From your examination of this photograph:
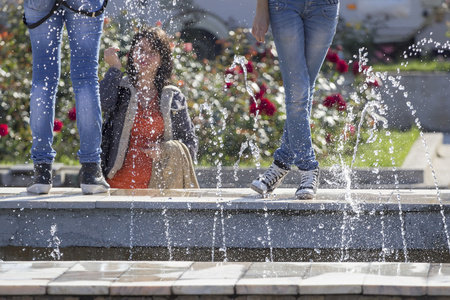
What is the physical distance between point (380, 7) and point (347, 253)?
432 inches

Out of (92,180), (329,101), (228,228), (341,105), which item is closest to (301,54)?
(228,228)

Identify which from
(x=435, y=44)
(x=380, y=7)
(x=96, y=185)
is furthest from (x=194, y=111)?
(x=435, y=44)

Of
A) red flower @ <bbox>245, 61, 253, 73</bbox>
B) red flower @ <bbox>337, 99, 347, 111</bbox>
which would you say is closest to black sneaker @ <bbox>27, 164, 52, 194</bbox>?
red flower @ <bbox>245, 61, 253, 73</bbox>

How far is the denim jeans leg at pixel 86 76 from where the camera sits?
5.00 metres

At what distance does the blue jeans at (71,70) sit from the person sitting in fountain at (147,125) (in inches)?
18.9

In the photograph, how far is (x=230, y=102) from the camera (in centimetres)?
861

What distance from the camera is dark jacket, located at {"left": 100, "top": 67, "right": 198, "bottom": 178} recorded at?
5.60m

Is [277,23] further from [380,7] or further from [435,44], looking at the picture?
[435,44]

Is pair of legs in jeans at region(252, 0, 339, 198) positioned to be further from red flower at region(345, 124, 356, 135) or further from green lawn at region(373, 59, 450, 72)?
green lawn at region(373, 59, 450, 72)

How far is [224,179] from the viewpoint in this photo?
7129 millimetres

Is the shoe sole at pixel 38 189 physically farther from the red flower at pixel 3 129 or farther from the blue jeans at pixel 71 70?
the red flower at pixel 3 129

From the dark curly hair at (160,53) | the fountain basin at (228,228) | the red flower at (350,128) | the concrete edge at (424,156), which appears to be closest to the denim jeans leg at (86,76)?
the fountain basin at (228,228)

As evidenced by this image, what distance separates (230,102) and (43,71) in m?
3.65

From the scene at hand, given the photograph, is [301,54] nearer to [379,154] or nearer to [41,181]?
[41,181]
